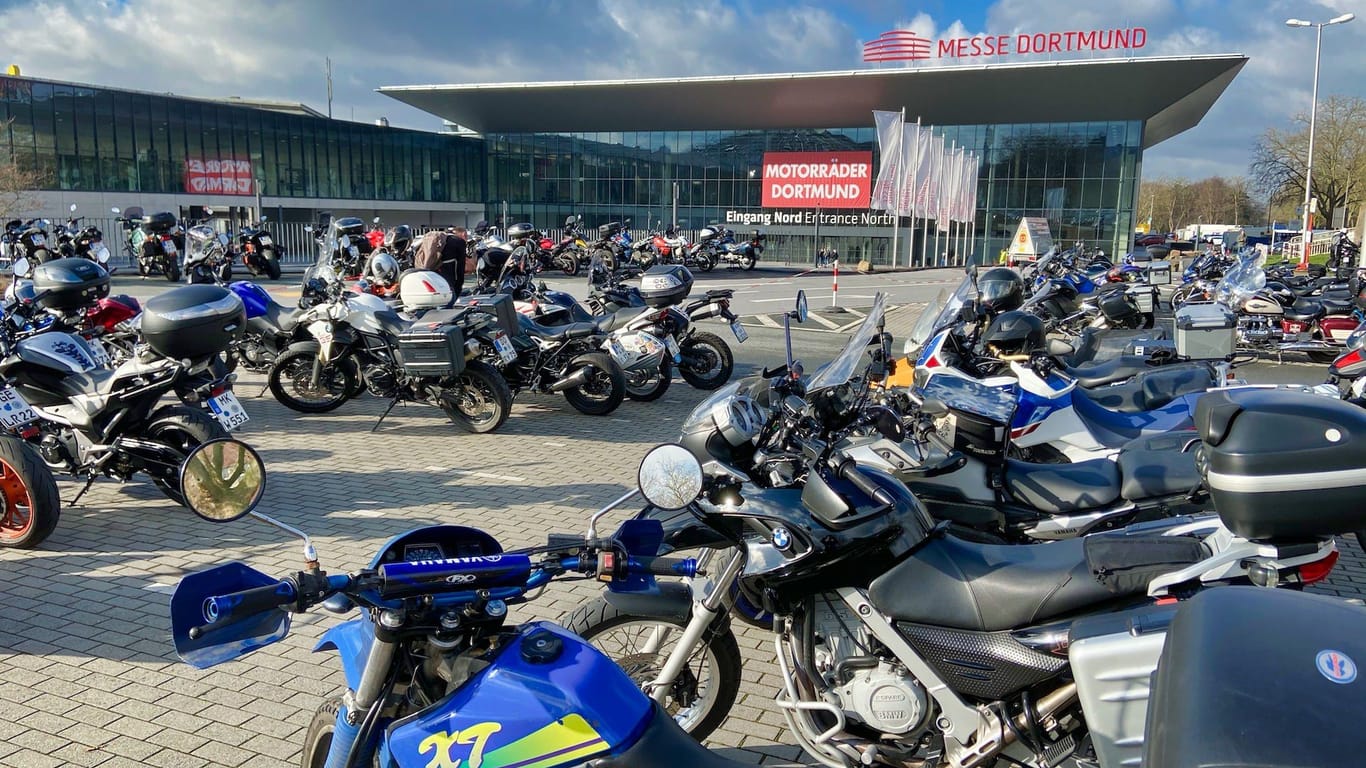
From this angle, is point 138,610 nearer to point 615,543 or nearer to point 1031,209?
point 615,543

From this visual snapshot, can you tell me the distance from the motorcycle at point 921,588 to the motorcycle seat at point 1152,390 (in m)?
2.80

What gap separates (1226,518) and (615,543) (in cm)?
162

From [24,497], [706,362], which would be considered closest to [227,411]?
[24,497]

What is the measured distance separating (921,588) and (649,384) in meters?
7.02

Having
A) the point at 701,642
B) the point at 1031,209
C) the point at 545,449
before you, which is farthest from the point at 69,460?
the point at 1031,209

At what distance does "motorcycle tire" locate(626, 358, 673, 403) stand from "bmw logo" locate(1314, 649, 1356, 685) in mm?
8281

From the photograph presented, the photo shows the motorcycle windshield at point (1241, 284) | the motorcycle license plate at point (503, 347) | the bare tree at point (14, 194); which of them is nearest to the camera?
the motorcycle license plate at point (503, 347)

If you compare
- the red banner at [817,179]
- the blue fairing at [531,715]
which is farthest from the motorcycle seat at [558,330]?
the red banner at [817,179]

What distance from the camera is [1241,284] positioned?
459 inches

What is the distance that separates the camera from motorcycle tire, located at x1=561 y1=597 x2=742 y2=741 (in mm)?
3047

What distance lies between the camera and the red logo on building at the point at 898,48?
133 ft

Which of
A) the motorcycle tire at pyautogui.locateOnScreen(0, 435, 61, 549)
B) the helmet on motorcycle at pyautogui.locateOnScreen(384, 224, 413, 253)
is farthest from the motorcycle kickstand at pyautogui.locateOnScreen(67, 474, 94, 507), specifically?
the helmet on motorcycle at pyautogui.locateOnScreen(384, 224, 413, 253)

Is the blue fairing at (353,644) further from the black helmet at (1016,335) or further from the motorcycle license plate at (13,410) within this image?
the black helmet at (1016,335)

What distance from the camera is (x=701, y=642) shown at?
9.81 ft
